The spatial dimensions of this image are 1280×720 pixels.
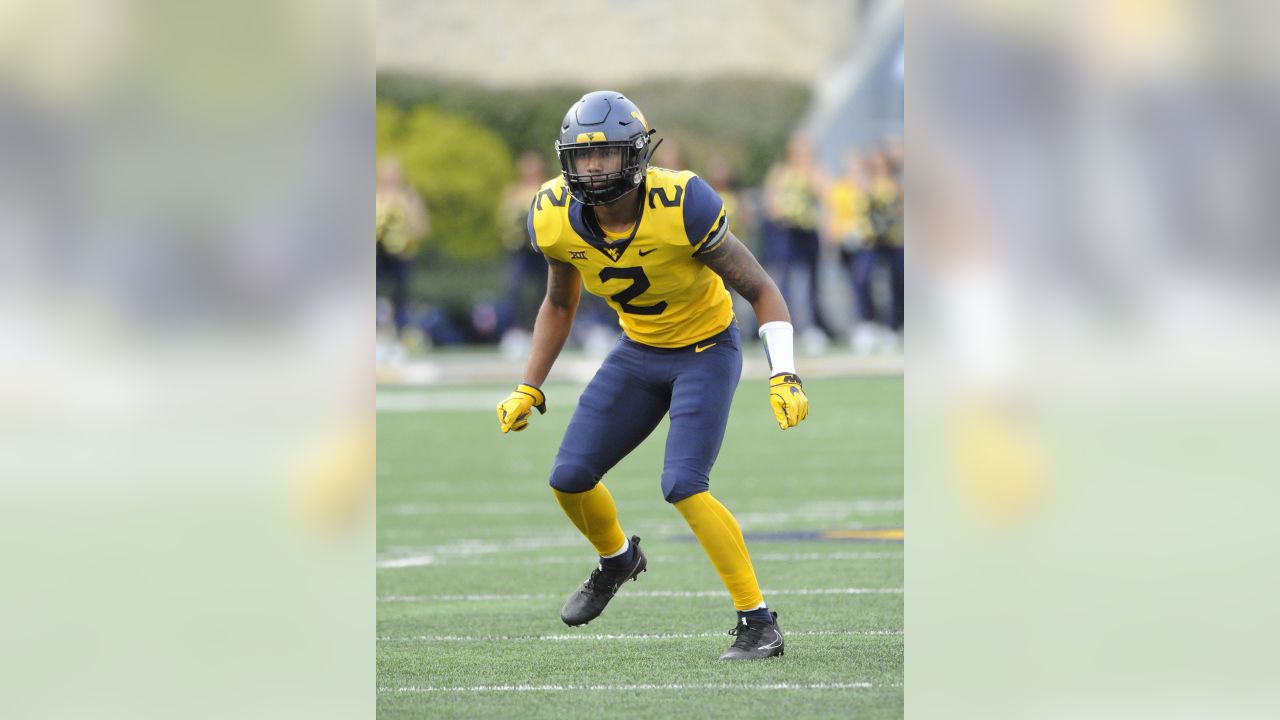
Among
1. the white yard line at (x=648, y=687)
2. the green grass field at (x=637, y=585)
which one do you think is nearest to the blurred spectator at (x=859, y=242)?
the green grass field at (x=637, y=585)

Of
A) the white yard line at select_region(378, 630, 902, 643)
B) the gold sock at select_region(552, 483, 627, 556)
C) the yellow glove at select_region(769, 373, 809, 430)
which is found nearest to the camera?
the yellow glove at select_region(769, 373, 809, 430)

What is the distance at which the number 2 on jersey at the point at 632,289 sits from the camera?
17.2 ft

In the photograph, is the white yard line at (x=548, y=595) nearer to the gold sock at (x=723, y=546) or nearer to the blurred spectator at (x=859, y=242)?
the gold sock at (x=723, y=546)

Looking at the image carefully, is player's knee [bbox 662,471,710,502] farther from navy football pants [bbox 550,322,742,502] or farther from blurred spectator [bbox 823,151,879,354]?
blurred spectator [bbox 823,151,879,354]

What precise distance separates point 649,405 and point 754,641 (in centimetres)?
96

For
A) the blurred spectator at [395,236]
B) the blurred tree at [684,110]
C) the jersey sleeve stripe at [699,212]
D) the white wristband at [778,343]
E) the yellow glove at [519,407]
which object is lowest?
the yellow glove at [519,407]

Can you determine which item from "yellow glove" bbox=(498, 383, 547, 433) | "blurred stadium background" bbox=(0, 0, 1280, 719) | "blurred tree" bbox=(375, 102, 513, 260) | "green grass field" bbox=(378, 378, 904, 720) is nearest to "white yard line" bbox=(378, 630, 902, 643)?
"green grass field" bbox=(378, 378, 904, 720)

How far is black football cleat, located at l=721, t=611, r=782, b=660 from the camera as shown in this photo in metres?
4.94

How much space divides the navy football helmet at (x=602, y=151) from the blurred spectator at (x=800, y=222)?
47.8ft
